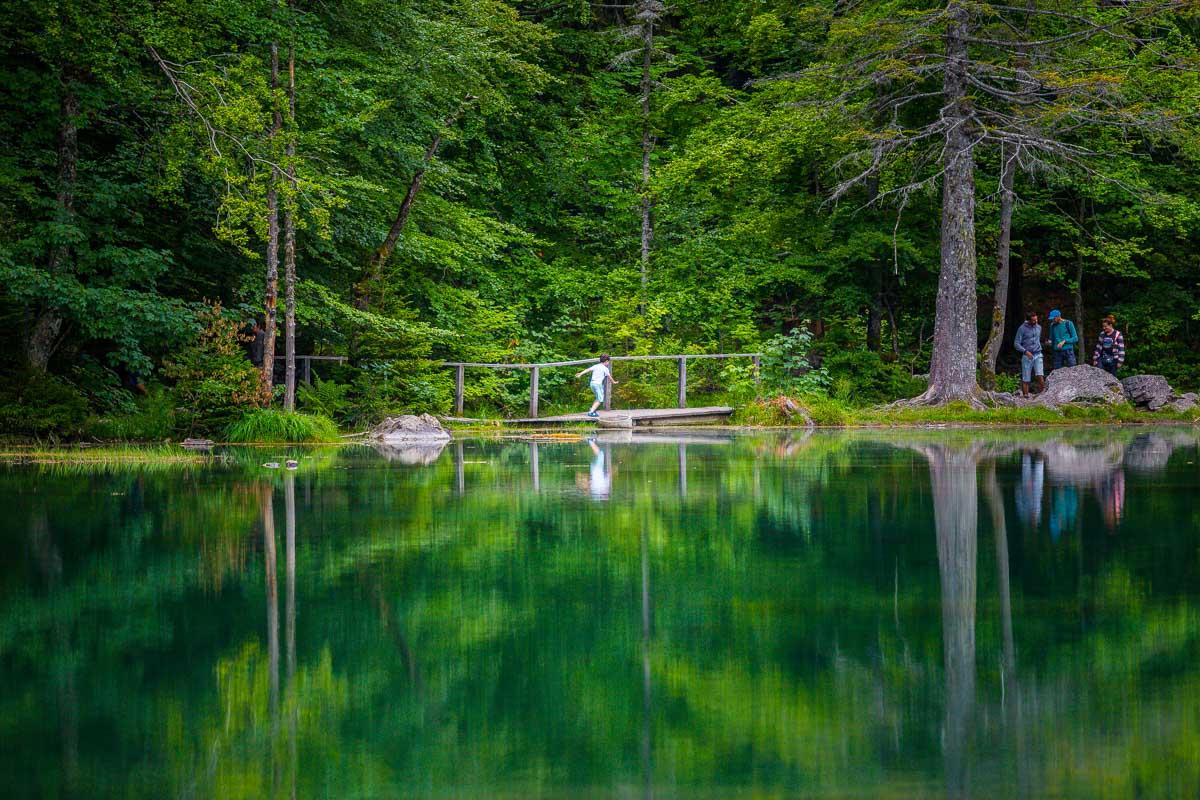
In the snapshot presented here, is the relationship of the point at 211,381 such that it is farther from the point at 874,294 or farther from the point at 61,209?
the point at 874,294

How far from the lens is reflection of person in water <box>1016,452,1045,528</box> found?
9.91 meters

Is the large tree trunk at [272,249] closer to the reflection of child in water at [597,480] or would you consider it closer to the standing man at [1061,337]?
the reflection of child in water at [597,480]

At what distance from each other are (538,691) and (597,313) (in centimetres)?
3116

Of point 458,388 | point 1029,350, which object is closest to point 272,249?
point 458,388

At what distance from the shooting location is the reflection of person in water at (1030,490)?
32.5ft

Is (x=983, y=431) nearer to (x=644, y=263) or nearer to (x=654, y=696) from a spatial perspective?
(x=644, y=263)

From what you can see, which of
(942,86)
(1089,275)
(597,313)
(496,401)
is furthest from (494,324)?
(1089,275)

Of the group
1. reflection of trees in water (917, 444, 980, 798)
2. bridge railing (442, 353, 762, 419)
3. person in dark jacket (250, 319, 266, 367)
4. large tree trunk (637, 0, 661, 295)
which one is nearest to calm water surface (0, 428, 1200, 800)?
reflection of trees in water (917, 444, 980, 798)

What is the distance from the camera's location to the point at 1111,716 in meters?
4.20

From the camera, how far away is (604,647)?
5.29 m

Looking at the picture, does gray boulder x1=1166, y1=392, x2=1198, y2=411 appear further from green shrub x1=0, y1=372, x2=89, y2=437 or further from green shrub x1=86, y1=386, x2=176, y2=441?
green shrub x1=0, y1=372, x2=89, y2=437

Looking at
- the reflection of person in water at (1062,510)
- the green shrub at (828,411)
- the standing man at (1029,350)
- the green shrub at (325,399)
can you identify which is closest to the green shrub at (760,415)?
the green shrub at (828,411)

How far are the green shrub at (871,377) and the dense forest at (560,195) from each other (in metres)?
0.11

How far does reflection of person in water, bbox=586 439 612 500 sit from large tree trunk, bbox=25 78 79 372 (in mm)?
Result: 9341
